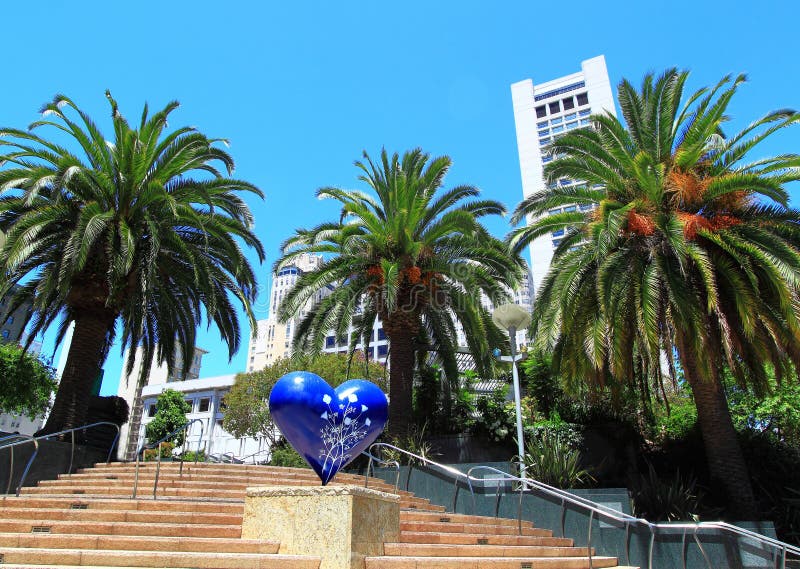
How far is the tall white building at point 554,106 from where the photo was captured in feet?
290

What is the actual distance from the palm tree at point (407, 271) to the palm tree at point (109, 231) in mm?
2170

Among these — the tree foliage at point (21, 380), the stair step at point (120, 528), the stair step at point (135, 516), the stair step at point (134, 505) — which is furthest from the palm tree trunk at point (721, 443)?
the tree foliage at point (21, 380)

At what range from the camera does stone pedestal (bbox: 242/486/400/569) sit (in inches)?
223

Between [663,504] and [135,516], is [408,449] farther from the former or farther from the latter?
[135,516]

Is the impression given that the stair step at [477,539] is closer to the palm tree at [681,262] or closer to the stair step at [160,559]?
the stair step at [160,559]

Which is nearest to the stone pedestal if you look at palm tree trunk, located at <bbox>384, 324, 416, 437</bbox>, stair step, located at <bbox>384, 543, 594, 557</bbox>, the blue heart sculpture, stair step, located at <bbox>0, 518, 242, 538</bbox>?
stair step, located at <bbox>384, 543, 594, 557</bbox>

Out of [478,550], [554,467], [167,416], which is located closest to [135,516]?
[478,550]

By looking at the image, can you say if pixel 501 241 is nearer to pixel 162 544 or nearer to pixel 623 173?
pixel 623 173

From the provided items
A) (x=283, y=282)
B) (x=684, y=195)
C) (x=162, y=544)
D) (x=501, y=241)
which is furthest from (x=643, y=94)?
(x=283, y=282)

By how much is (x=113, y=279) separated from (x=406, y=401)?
798cm

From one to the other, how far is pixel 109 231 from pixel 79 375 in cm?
359

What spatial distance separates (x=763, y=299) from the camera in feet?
40.3

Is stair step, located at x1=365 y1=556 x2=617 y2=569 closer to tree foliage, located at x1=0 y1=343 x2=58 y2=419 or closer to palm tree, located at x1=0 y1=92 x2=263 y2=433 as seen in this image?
palm tree, located at x1=0 y1=92 x2=263 y2=433

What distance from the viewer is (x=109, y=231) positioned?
13836 millimetres
